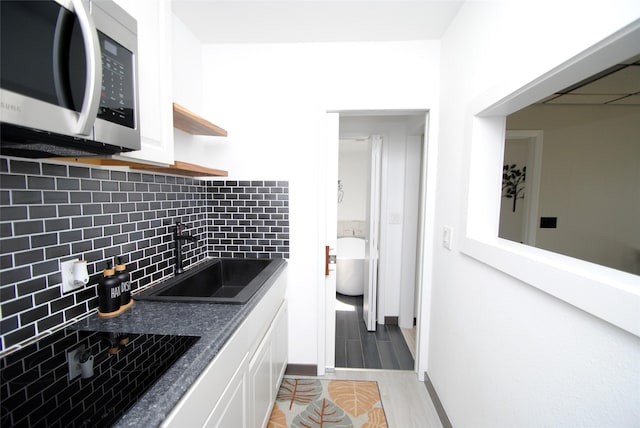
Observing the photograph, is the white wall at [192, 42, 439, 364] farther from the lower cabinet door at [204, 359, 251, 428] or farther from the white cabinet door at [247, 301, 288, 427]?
the lower cabinet door at [204, 359, 251, 428]

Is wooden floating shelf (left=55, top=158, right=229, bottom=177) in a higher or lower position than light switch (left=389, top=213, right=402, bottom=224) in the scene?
higher

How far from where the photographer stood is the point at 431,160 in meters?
1.77

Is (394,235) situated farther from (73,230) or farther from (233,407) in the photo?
(73,230)

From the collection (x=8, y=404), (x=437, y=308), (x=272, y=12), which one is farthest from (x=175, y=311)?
(x=272, y=12)

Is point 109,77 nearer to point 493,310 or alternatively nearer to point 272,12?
point 272,12

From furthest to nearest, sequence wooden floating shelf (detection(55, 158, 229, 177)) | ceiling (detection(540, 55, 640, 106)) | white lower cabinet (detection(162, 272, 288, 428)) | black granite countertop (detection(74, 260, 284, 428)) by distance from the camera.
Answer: ceiling (detection(540, 55, 640, 106)) → wooden floating shelf (detection(55, 158, 229, 177)) → white lower cabinet (detection(162, 272, 288, 428)) → black granite countertop (detection(74, 260, 284, 428))

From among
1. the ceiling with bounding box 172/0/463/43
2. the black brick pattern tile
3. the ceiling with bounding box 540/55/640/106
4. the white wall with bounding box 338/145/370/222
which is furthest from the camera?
the white wall with bounding box 338/145/370/222

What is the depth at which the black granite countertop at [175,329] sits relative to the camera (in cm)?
57

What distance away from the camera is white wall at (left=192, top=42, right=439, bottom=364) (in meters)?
1.76

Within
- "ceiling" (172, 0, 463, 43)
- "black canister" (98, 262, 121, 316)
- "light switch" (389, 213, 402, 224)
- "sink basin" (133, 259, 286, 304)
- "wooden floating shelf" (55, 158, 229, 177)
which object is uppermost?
"ceiling" (172, 0, 463, 43)

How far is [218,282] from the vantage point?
71.1 inches

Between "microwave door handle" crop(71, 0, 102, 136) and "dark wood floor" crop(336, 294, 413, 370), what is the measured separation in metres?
2.26

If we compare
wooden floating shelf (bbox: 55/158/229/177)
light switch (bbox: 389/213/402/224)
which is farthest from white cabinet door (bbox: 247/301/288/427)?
light switch (bbox: 389/213/402/224)

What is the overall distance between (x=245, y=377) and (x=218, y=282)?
0.85 m
